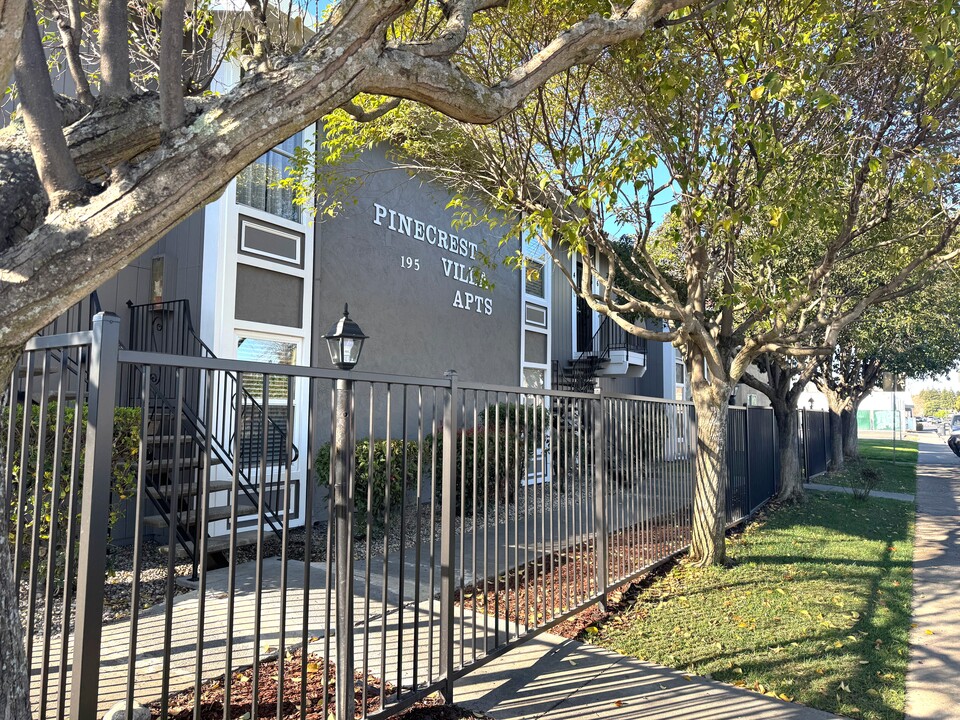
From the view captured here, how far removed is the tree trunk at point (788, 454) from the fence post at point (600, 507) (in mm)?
8359

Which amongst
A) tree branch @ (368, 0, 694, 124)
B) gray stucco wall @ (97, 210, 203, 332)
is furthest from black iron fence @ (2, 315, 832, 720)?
tree branch @ (368, 0, 694, 124)

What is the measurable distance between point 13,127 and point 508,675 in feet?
14.1

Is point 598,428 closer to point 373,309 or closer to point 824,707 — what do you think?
point 824,707

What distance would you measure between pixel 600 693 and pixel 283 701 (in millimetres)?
1965

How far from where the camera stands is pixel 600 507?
6012 mm

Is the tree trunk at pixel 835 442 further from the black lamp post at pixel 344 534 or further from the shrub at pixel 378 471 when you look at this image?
the black lamp post at pixel 344 534

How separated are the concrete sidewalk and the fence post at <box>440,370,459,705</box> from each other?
0.30 m

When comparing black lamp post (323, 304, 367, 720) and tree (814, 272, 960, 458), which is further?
tree (814, 272, 960, 458)

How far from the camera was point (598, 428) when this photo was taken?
19.9 ft

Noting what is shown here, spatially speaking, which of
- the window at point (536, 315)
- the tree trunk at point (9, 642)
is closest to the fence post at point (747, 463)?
the window at point (536, 315)

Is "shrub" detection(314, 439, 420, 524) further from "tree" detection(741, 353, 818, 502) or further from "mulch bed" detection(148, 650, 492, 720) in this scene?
"tree" detection(741, 353, 818, 502)

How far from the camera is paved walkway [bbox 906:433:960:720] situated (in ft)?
14.1

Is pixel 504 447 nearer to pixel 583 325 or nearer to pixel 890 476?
pixel 583 325

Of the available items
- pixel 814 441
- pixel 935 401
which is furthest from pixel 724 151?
pixel 935 401
